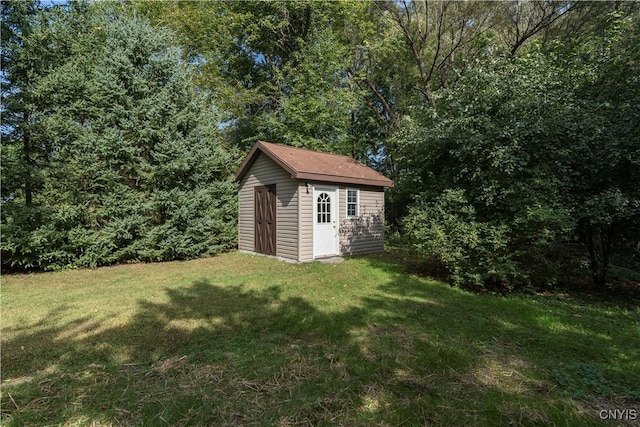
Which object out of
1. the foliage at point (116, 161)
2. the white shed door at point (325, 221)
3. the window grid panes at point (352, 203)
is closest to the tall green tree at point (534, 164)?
the white shed door at point (325, 221)

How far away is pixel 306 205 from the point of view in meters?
8.55

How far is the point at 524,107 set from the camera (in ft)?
19.3

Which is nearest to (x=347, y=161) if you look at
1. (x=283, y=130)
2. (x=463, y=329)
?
(x=283, y=130)

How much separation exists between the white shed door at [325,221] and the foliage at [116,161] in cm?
351

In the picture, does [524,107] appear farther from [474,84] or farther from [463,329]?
[463,329]

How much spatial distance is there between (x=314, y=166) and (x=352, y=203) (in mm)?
1886

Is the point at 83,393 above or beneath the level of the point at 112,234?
beneath

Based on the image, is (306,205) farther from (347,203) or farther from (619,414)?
(619,414)

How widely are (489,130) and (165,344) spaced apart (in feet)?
21.1

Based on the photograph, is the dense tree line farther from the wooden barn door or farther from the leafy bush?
the wooden barn door

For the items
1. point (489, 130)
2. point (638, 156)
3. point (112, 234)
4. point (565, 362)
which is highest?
point (489, 130)

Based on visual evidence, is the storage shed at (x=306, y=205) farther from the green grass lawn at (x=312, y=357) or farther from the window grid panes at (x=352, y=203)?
the green grass lawn at (x=312, y=357)

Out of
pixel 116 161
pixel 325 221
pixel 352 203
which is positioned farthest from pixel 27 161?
pixel 352 203

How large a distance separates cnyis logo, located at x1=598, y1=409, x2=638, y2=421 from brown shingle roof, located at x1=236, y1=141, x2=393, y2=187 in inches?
271
